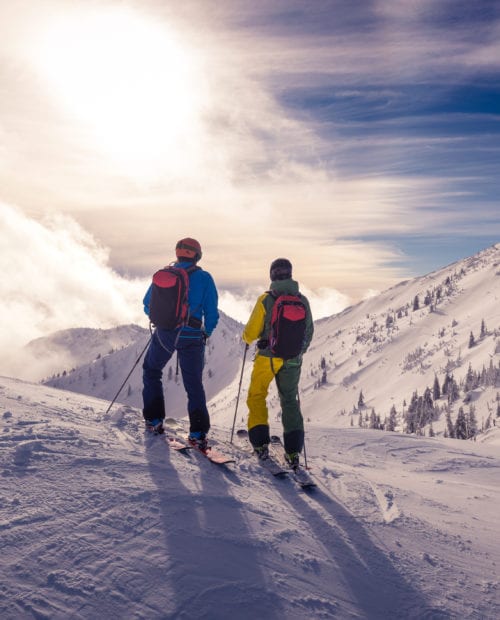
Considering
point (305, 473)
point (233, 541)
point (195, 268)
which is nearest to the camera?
point (233, 541)

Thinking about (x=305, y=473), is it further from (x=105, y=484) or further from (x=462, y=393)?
(x=462, y=393)

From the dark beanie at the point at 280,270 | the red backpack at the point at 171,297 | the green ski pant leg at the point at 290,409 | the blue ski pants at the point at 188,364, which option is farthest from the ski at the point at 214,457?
the dark beanie at the point at 280,270

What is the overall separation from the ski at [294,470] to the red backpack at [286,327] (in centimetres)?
203

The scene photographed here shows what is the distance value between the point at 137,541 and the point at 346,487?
13.7ft

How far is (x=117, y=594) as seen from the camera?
3.26 m

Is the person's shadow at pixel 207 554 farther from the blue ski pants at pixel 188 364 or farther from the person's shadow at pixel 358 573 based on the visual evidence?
the blue ski pants at pixel 188 364

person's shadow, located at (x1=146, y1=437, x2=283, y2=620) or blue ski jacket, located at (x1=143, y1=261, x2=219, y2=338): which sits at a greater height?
blue ski jacket, located at (x1=143, y1=261, x2=219, y2=338)

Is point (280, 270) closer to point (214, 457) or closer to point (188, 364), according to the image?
point (188, 364)

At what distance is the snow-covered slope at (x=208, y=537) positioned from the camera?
11.1ft

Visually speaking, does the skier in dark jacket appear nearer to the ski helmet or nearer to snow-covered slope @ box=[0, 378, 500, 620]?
snow-covered slope @ box=[0, 378, 500, 620]

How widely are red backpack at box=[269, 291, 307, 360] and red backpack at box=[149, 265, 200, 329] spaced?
1.75 meters

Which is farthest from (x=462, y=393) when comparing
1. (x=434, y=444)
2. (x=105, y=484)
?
(x=105, y=484)

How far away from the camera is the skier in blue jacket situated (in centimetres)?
786

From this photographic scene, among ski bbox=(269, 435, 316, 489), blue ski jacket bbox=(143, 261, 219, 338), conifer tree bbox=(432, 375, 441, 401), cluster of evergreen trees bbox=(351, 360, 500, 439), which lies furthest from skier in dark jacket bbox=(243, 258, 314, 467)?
conifer tree bbox=(432, 375, 441, 401)
